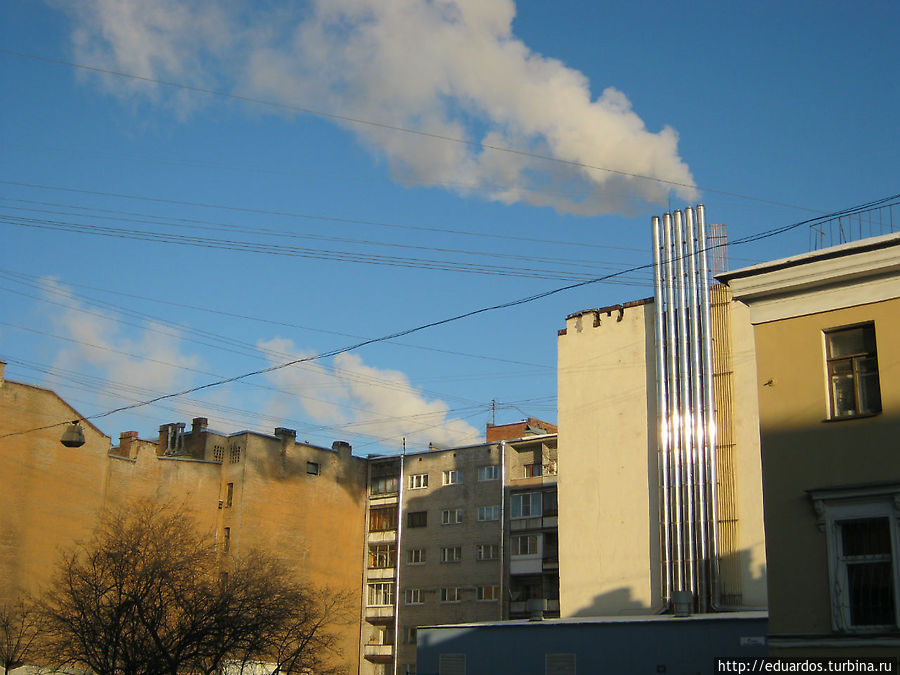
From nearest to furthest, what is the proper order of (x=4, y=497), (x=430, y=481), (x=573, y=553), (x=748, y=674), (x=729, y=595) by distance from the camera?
(x=748, y=674) → (x=729, y=595) → (x=573, y=553) → (x=4, y=497) → (x=430, y=481)

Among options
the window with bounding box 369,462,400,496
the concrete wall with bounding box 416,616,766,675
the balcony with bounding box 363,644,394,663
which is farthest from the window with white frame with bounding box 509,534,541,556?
the concrete wall with bounding box 416,616,766,675

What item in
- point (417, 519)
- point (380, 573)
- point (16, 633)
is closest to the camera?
point (16, 633)

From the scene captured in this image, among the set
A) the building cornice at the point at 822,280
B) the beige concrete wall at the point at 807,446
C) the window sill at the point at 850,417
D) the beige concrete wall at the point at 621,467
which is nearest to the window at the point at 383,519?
the beige concrete wall at the point at 621,467

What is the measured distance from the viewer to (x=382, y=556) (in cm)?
7594

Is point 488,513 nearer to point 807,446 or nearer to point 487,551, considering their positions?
point 487,551

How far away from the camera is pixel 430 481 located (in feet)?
246

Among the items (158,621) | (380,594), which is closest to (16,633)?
(158,621)

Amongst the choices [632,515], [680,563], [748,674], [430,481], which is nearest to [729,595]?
[680,563]

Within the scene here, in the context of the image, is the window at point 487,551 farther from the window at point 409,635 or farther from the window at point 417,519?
the window at point 409,635

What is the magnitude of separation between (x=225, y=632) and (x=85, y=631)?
13.6ft

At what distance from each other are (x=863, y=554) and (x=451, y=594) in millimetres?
54585

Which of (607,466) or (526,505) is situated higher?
(607,466)

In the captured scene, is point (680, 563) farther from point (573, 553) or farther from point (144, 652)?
point (144, 652)

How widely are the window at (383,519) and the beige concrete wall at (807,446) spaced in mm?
58422
